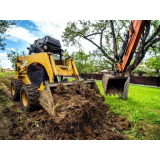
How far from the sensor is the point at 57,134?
86.4 inches

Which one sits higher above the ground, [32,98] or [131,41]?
[131,41]

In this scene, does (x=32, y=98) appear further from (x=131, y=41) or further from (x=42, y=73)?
(x=131, y=41)

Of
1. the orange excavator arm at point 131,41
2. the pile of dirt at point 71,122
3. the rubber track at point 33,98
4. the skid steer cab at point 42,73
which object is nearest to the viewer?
the pile of dirt at point 71,122

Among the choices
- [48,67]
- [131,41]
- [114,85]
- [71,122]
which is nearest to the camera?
[71,122]

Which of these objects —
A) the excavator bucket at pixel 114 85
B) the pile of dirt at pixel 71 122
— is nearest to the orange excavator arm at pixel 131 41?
the excavator bucket at pixel 114 85

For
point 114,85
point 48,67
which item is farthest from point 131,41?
point 48,67

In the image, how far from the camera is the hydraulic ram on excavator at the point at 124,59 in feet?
9.45

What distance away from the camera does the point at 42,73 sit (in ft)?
11.9

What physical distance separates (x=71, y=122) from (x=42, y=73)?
2.04 metres

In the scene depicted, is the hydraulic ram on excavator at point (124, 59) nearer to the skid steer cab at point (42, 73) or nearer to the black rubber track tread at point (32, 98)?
the skid steer cab at point (42, 73)

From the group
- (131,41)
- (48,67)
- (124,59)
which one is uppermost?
(131,41)

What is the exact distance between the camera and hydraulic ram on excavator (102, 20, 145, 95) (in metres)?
2.88

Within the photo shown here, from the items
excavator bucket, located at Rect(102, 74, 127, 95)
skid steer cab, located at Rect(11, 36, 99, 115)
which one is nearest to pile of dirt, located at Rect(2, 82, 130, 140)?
skid steer cab, located at Rect(11, 36, 99, 115)
